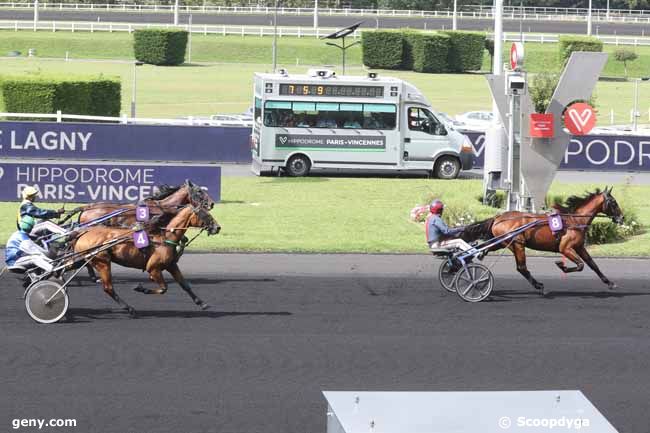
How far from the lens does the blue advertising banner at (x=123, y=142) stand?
32.2 meters

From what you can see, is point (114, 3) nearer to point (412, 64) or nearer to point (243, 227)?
point (412, 64)

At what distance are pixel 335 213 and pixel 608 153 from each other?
12658 mm

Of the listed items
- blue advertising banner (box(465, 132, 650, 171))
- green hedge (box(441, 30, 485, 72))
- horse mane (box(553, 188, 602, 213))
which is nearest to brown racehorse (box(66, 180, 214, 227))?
horse mane (box(553, 188, 602, 213))

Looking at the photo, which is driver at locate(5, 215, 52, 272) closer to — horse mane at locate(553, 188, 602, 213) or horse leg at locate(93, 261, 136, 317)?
horse leg at locate(93, 261, 136, 317)

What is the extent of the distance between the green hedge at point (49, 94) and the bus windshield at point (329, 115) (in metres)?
10.6

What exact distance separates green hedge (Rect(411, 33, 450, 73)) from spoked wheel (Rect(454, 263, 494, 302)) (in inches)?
2133

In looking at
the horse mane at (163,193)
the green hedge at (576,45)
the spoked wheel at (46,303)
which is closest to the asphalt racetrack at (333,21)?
the green hedge at (576,45)

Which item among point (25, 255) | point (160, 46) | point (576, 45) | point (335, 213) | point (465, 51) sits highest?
point (576, 45)

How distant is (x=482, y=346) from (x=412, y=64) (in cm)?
5885

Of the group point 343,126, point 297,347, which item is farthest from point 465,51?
point 297,347

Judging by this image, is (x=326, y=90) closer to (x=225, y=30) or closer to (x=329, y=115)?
(x=329, y=115)

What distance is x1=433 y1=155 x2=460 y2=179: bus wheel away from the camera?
3225cm

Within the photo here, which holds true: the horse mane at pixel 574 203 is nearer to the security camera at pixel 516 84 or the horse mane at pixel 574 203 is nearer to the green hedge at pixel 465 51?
the security camera at pixel 516 84

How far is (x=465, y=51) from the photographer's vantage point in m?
71.2
